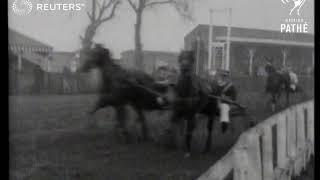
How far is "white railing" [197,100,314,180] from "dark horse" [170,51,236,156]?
18 cm

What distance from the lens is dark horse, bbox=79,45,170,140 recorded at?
7.22 ft

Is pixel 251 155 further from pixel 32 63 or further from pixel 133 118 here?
pixel 32 63

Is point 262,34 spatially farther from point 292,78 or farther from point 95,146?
point 95,146

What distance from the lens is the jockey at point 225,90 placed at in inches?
86.0

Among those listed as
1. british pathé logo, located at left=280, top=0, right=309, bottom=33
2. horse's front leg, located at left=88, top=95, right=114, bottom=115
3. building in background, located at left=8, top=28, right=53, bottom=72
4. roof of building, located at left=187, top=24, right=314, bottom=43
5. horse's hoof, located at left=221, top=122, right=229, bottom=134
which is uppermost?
british pathé logo, located at left=280, top=0, right=309, bottom=33

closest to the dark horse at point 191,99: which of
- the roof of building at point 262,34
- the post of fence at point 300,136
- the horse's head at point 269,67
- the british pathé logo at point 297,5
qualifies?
the roof of building at point 262,34

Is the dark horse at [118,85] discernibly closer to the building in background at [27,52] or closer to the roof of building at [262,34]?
the building in background at [27,52]

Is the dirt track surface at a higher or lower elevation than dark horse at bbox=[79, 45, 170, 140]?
lower

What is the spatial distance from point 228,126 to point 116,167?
0.76 m

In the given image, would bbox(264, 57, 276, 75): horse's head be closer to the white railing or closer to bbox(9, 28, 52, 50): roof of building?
the white railing

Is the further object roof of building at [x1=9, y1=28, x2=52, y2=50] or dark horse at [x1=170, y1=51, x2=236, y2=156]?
roof of building at [x1=9, y1=28, x2=52, y2=50]

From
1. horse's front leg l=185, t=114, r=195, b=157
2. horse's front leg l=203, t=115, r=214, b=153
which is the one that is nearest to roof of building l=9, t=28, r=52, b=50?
horse's front leg l=185, t=114, r=195, b=157

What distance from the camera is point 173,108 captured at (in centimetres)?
221

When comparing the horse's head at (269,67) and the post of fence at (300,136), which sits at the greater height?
the horse's head at (269,67)
